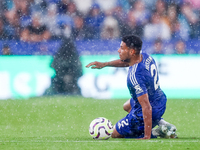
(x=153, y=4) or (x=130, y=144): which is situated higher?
(x=153, y=4)

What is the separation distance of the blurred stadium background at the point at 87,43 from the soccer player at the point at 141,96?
4.65m

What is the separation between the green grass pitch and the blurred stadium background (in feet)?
1.61

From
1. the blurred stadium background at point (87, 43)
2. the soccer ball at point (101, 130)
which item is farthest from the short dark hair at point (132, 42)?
the blurred stadium background at point (87, 43)

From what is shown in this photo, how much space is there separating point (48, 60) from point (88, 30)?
1652 mm

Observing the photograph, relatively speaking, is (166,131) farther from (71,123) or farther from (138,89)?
(71,123)

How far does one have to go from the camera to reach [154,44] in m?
11.1

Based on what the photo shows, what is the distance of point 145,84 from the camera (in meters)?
5.36

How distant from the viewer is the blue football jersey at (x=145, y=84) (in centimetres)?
517

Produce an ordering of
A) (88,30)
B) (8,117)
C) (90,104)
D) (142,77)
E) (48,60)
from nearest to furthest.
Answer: (142,77) < (8,117) < (90,104) < (48,60) < (88,30)

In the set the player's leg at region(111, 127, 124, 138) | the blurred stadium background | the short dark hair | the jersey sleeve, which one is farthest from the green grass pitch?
the short dark hair

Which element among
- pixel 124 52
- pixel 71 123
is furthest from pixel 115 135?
pixel 71 123

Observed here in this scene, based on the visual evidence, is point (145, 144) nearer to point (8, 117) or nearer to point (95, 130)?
point (95, 130)

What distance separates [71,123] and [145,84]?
2.59 metres

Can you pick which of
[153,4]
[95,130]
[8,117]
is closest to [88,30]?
[153,4]
